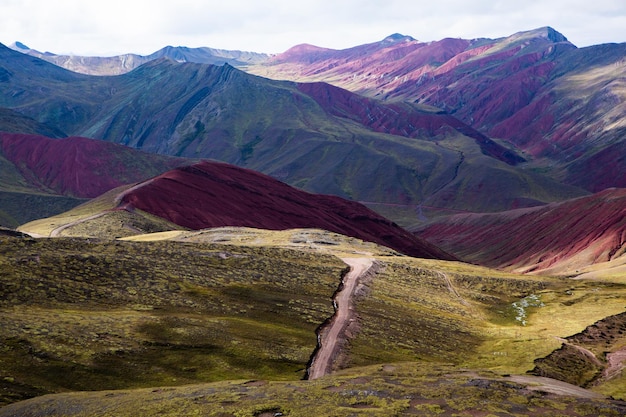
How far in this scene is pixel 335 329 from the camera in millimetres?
71688

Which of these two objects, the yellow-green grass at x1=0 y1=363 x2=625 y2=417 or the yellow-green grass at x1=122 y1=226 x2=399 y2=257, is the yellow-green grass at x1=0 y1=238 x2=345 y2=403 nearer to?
the yellow-green grass at x1=0 y1=363 x2=625 y2=417

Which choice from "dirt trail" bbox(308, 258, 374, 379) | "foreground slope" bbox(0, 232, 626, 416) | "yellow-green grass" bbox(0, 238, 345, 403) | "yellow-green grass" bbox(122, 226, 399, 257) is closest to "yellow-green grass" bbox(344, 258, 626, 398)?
"foreground slope" bbox(0, 232, 626, 416)

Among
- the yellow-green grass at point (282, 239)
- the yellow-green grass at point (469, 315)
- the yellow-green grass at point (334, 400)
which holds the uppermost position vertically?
the yellow-green grass at point (334, 400)

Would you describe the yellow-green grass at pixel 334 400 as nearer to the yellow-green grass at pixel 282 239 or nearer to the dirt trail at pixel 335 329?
the dirt trail at pixel 335 329

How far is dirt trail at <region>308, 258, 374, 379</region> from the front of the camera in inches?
2392

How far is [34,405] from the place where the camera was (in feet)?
143


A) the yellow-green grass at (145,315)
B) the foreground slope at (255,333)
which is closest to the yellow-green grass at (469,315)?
the foreground slope at (255,333)

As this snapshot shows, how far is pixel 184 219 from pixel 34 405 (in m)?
134

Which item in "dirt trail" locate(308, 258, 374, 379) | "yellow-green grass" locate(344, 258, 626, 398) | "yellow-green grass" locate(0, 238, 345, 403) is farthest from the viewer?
"yellow-green grass" locate(344, 258, 626, 398)

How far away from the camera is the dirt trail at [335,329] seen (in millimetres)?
60747

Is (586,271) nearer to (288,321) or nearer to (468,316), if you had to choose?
(468,316)

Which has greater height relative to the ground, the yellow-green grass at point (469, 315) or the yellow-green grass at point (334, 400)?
the yellow-green grass at point (334, 400)

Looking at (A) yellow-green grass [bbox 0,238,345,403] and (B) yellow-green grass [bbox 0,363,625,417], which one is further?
(A) yellow-green grass [bbox 0,238,345,403]

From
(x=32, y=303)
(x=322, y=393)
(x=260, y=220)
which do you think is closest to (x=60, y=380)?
(x=32, y=303)
